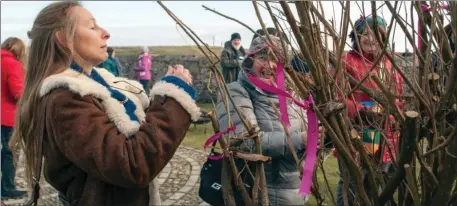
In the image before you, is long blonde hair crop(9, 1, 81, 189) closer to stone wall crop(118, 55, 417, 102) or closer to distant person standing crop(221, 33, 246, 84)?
distant person standing crop(221, 33, 246, 84)

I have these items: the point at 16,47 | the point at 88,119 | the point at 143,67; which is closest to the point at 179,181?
the point at 16,47

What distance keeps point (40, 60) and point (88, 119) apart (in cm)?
42

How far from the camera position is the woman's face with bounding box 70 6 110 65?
2238mm

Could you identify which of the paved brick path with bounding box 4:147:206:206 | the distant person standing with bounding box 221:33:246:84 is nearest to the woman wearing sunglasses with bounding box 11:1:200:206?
the paved brick path with bounding box 4:147:206:206

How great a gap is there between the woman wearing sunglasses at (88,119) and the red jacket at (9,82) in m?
3.22

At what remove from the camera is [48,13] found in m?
2.27

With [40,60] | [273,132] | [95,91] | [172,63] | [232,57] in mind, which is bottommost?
[172,63]

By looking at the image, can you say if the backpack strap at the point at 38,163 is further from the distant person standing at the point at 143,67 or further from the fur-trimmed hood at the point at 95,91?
the distant person standing at the point at 143,67

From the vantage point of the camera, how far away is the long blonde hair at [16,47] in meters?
5.51

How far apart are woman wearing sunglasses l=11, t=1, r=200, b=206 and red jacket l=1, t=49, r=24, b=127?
3222 millimetres

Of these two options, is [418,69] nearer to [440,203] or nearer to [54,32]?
[440,203]

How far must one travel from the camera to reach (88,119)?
6.47ft

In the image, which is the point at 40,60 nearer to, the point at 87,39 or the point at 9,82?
the point at 87,39

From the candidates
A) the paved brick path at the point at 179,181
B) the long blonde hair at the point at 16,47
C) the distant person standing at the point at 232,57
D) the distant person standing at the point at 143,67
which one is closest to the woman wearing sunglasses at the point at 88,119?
the paved brick path at the point at 179,181
